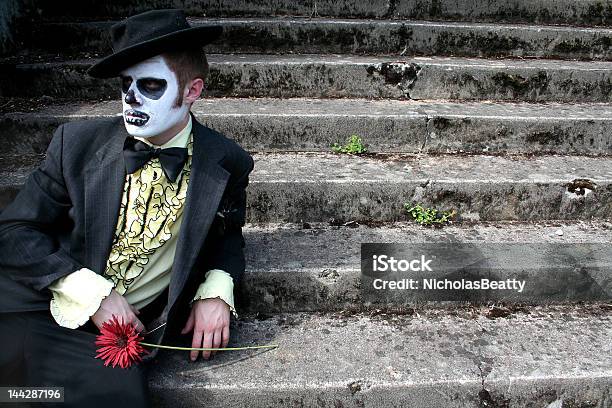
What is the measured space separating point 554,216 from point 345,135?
1379 mm

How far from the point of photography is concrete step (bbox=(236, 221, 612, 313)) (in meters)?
2.47

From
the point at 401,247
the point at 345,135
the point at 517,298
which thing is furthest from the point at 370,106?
the point at 517,298

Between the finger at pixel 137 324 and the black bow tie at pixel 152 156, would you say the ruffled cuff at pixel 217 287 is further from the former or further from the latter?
the black bow tie at pixel 152 156

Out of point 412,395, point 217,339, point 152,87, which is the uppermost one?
point 152,87

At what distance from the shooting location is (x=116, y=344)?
1.82 meters

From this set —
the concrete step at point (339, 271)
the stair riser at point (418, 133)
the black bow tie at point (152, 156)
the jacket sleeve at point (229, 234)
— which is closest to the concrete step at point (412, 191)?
the concrete step at point (339, 271)

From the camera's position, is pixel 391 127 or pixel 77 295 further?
pixel 391 127

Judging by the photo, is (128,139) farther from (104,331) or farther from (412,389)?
(412,389)

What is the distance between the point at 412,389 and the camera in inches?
80.8

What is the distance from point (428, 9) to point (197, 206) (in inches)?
128

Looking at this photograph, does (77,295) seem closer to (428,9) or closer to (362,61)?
(362,61)

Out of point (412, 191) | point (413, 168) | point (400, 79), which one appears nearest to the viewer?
point (412, 191)

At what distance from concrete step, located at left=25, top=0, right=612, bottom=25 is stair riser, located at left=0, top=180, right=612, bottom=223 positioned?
2.04 metres

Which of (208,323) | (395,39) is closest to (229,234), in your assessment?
(208,323)
